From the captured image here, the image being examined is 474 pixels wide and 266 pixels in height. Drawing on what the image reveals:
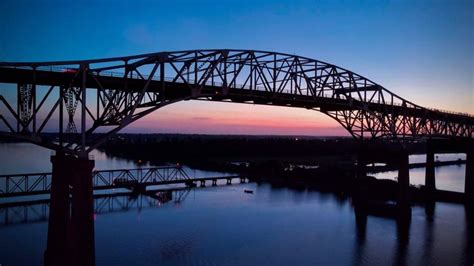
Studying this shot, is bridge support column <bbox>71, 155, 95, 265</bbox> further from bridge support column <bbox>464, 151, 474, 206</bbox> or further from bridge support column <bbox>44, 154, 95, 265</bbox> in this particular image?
bridge support column <bbox>464, 151, 474, 206</bbox>

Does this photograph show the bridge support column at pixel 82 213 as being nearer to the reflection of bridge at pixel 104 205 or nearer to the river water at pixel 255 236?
the river water at pixel 255 236

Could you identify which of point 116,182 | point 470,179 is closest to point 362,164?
point 470,179

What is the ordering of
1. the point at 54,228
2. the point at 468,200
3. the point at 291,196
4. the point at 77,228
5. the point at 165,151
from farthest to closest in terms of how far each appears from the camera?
1. the point at 165,151
2. the point at 291,196
3. the point at 468,200
4. the point at 54,228
5. the point at 77,228

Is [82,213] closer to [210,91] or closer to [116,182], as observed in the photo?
[210,91]

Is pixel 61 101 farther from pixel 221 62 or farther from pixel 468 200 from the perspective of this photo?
pixel 468 200

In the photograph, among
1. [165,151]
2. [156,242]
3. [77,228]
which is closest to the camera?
[77,228]

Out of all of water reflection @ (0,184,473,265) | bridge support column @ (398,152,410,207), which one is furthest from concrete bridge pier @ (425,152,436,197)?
bridge support column @ (398,152,410,207)

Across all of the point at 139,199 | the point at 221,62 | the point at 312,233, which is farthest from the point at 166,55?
the point at 139,199
